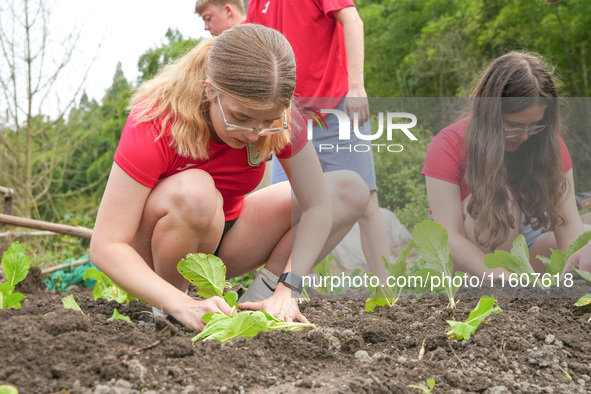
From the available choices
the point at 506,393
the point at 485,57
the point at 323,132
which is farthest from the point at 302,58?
the point at 485,57

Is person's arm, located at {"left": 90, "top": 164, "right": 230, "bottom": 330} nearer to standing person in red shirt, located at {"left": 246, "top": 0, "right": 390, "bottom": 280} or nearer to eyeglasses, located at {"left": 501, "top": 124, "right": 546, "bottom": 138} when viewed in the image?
standing person in red shirt, located at {"left": 246, "top": 0, "right": 390, "bottom": 280}

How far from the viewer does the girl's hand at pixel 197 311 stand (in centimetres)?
172

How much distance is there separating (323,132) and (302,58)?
722 millimetres

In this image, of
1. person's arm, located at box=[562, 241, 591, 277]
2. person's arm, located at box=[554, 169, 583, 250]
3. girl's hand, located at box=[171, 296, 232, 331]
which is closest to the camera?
girl's hand, located at box=[171, 296, 232, 331]

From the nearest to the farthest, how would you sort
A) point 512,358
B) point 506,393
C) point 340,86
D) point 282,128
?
1. point 506,393
2. point 512,358
3. point 282,128
4. point 340,86

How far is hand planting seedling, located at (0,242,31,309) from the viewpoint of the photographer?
7.09 feet

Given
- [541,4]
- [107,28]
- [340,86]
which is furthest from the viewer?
[541,4]

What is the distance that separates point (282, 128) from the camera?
1.91 m

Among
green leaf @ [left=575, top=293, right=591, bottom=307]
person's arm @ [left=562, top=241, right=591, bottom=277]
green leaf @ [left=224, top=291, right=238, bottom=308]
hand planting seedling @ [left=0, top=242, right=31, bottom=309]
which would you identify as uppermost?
hand planting seedling @ [left=0, top=242, right=31, bottom=309]

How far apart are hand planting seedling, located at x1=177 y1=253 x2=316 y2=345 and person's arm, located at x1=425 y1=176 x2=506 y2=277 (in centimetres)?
66

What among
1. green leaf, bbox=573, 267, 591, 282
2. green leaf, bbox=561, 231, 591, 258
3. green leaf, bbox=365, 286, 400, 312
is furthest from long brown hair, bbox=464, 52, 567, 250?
green leaf, bbox=365, 286, 400, 312

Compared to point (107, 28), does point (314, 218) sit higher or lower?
lower

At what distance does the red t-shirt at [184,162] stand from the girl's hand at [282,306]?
0.43 meters

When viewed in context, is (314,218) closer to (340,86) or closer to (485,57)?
(340,86)
